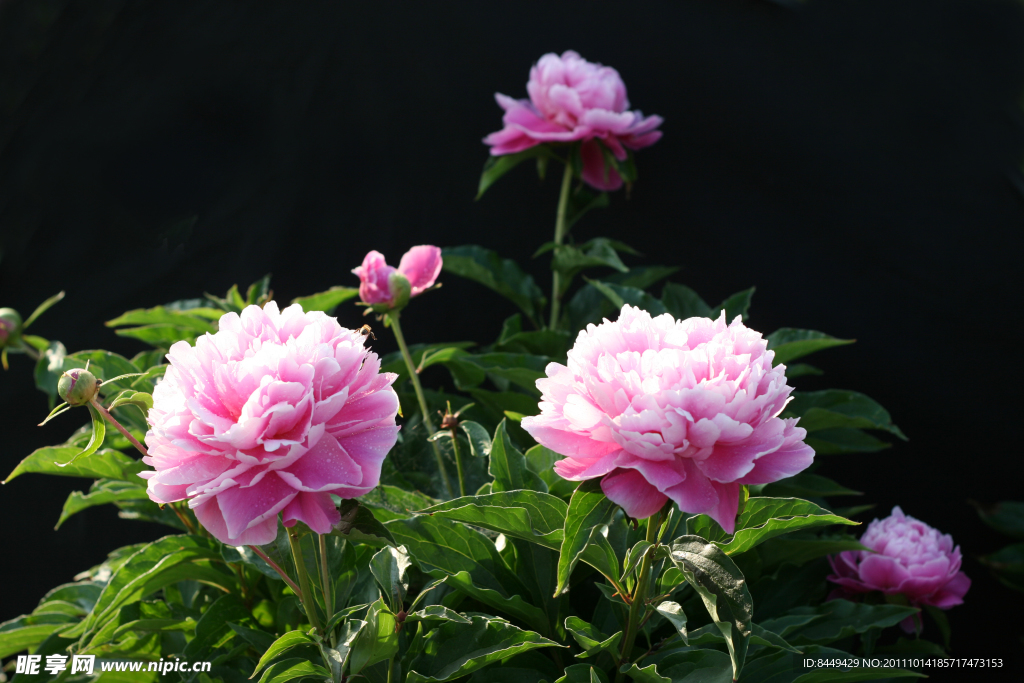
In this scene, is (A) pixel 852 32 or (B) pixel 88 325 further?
(B) pixel 88 325

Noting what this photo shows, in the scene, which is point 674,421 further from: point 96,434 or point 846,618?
point 846,618

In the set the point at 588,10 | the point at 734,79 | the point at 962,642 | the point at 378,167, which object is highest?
the point at 588,10

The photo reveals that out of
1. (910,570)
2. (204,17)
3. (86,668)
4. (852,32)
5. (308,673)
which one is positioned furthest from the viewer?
(204,17)

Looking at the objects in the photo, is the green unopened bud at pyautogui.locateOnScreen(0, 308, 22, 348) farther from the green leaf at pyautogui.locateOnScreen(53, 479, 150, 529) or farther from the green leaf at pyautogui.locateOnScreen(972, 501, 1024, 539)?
the green leaf at pyautogui.locateOnScreen(972, 501, 1024, 539)

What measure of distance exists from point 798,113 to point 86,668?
1356 mm

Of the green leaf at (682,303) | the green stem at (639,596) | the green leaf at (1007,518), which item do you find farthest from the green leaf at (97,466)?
the green leaf at (1007,518)

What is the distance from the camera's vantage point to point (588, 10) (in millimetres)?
1392

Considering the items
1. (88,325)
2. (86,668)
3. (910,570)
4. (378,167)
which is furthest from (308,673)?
(88,325)

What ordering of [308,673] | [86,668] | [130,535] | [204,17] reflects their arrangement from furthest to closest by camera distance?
[130,535] → [204,17] → [86,668] → [308,673]

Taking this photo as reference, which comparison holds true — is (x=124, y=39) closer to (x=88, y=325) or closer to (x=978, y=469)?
(x=88, y=325)

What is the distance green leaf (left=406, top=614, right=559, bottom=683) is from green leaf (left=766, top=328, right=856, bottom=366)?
501mm

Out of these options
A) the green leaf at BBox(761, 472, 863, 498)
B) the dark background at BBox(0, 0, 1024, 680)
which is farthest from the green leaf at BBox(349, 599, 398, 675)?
the dark background at BBox(0, 0, 1024, 680)

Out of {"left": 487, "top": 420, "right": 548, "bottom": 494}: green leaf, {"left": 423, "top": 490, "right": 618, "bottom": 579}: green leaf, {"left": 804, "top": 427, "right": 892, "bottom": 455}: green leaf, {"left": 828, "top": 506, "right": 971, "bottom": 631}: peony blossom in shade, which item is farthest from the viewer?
{"left": 804, "top": 427, "right": 892, "bottom": 455}: green leaf

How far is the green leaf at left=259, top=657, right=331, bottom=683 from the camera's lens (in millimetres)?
508
